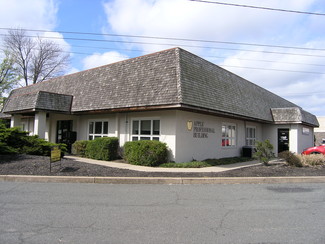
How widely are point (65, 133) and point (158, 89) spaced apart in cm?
928

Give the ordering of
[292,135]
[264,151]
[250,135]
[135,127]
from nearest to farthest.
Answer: [264,151], [135,127], [250,135], [292,135]

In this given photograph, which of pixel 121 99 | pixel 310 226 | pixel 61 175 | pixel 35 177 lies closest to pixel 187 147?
pixel 121 99

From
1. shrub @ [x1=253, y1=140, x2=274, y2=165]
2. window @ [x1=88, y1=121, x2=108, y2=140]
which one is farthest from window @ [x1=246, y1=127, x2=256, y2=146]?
window @ [x1=88, y1=121, x2=108, y2=140]

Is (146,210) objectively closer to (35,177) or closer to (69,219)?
(69,219)

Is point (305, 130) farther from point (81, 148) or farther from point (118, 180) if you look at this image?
point (118, 180)

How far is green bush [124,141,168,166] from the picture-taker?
A: 1173 cm

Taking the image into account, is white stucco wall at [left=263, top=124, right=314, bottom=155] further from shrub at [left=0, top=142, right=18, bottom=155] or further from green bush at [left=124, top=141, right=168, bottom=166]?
shrub at [left=0, top=142, right=18, bottom=155]

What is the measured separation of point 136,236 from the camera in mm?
4176

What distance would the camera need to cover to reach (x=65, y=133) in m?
18.1

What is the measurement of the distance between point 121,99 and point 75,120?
18.3 feet

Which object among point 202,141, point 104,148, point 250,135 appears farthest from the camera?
point 250,135

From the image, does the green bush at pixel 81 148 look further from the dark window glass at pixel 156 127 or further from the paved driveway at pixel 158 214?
the paved driveway at pixel 158 214

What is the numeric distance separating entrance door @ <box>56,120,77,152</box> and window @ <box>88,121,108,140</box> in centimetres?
141

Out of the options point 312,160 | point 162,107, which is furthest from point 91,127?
point 312,160
